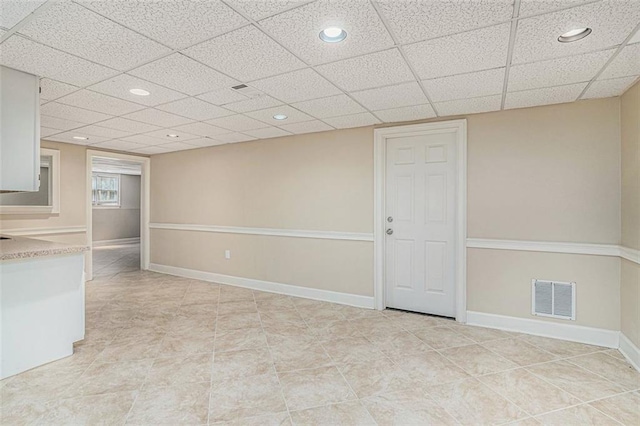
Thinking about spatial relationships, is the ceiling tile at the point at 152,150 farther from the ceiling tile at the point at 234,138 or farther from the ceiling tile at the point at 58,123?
the ceiling tile at the point at 58,123

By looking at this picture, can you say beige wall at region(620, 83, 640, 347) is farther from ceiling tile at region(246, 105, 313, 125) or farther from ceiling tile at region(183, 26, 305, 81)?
ceiling tile at region(246, 105, 313, 125)

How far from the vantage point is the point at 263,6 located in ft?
5.37

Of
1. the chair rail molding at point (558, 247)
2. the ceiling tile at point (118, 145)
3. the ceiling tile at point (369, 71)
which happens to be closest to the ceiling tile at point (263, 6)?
the ceiling tile at point (369, 71)

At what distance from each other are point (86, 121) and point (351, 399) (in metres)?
4.05

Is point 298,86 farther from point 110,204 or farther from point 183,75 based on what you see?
point 110,204

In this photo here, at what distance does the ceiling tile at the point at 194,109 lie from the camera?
314 centimetres

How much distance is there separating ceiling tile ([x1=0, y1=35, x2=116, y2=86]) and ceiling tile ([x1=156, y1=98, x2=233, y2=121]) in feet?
2.29

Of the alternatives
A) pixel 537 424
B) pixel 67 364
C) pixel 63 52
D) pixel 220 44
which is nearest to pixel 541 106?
pixel 537 424

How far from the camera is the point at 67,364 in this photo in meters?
2.60

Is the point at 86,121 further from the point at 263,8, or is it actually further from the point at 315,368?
the point at 315,368

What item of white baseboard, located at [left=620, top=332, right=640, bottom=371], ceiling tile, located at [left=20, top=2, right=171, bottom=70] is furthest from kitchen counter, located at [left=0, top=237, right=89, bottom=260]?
white baseboard, located at [left=620, top=332, right=640, bottom=371]

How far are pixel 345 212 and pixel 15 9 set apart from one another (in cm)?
337

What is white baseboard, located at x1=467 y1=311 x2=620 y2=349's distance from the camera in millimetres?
2959

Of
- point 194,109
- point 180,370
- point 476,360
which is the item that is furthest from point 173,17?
point 476,360
